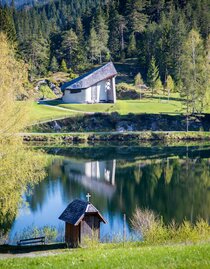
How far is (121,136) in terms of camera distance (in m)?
61.4

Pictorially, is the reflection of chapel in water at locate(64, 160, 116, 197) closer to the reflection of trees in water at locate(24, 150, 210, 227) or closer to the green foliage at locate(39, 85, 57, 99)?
the reflection of trees in water at locate(24, 150, 210, 227)

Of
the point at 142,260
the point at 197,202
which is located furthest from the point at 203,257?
the point at 197,202

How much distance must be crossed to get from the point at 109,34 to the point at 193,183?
69689mm

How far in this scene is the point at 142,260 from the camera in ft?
35.0

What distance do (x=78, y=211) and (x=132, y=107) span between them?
49291 millimetres

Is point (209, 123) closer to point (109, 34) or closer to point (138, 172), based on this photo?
point (138, 172)

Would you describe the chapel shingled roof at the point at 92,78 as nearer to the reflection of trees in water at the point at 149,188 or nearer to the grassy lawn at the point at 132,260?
the reflection of trees in water at the point at 149,188

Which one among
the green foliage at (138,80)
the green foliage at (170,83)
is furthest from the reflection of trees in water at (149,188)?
the green foliage at (138,80)

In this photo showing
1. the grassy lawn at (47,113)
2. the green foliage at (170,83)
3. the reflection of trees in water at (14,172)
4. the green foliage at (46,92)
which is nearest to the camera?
the reflection of trees in water at (14,172)

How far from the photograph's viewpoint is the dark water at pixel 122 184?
2731 centimetres

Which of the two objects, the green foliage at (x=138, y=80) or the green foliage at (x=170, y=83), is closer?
the green foliage at (x=170, y=83)

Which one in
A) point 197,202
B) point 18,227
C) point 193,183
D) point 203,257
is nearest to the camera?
point 203,257

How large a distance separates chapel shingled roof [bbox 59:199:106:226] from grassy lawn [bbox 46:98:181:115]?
151ft

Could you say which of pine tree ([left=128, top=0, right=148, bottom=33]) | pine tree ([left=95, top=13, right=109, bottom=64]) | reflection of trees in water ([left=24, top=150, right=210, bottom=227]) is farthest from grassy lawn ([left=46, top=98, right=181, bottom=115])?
pine tree ([left=128, top=0, right=148, bottom=33])
